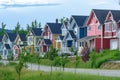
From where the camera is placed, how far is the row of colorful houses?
61419 mm

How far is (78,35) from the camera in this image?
2837 inches

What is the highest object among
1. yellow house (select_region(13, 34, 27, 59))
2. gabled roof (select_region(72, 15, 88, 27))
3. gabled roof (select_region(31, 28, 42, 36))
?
gabled roof (select_region(72, 15, 88, 27))

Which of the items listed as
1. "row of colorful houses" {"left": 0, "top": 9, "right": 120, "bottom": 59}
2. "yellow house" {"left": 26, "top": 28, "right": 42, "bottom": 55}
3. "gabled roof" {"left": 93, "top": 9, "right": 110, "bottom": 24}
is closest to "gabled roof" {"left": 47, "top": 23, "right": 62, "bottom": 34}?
"row of colorful houses" {"left": 0, "top": 9, "right": 120, "bottom": 59}

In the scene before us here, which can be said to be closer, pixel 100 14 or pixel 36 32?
pixel 100 14

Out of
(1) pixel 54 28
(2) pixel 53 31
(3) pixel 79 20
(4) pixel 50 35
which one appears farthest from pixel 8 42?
(3) pixel 79 20

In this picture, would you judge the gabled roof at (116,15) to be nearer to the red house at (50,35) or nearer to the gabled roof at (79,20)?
the gabled roof at (79,20)

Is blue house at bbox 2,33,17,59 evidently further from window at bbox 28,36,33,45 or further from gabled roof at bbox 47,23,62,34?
gabled roof at bbox 47,23,62,34

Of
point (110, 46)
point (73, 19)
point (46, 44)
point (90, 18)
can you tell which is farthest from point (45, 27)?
point (110, 46)

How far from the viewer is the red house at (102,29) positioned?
60.7 m

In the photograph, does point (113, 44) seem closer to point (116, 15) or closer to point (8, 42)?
point (116, 15)

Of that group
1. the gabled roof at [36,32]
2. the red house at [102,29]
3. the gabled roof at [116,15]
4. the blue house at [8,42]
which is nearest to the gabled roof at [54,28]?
the gabled roof at [36,32]

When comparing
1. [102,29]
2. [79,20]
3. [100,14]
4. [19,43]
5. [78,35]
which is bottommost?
[19,43]

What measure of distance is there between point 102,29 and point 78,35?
8.89 meters

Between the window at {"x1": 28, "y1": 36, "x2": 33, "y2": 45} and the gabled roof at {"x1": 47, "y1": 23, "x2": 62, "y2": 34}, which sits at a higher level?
the gabled roof at {"x1": 47, "y1": 23, "x2": 62, "y2": 34}
